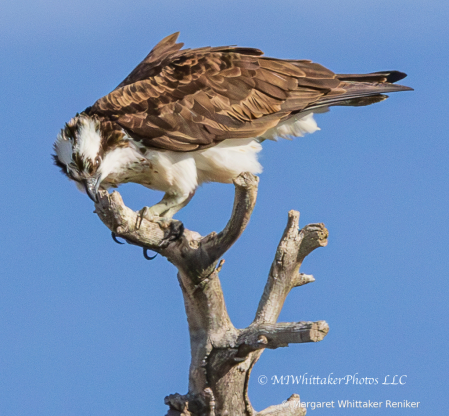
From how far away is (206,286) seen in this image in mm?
5633

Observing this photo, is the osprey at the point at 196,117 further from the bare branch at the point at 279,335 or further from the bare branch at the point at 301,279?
the bare branch at the point at 279,335

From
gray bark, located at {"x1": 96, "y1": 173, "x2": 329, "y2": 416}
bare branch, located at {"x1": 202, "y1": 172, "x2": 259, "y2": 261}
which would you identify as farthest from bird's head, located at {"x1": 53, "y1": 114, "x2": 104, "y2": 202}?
bare branch, located at {"x1": 202, "y1": 172, "x2": 259, "y2": 261}

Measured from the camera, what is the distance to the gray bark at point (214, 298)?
208 inches

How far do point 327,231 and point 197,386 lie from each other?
1785 millimetres

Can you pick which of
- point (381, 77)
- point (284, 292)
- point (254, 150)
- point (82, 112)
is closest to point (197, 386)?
point (284, 292)

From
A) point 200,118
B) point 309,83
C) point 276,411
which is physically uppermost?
point 309,83

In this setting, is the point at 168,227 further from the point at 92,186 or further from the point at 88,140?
the point at 88,140

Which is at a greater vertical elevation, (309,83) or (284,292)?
(309,83)

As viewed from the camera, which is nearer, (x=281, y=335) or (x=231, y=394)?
(x=281, y=335)

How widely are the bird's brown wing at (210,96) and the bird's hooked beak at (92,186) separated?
0.54 m

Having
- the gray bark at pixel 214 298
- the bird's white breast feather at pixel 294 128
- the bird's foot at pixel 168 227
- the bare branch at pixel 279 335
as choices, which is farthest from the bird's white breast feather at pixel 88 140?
the bare branch at pixel 279 335

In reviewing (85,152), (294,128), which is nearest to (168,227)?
(85,152)

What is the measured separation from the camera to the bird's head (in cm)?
579

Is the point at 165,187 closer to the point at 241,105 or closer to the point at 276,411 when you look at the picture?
the point at 241,105
